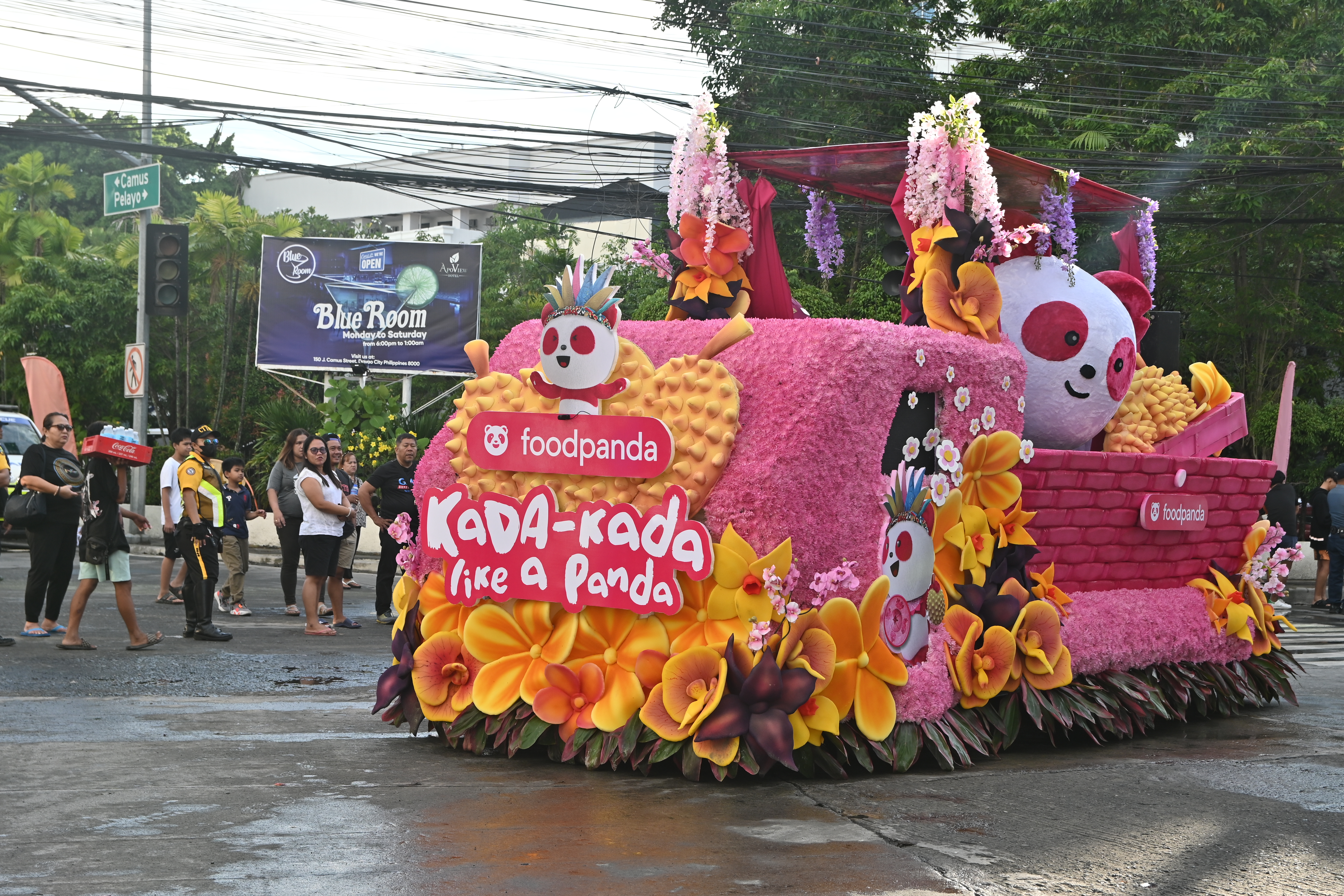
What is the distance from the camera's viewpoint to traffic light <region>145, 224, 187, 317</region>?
17297mm

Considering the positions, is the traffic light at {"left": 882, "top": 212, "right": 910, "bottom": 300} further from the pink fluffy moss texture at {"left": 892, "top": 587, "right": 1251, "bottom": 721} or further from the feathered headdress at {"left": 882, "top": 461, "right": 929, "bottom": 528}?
the pink fluffy moss texture at {"left": 892, "top": 587, "right": 1251, "bottom": 721}

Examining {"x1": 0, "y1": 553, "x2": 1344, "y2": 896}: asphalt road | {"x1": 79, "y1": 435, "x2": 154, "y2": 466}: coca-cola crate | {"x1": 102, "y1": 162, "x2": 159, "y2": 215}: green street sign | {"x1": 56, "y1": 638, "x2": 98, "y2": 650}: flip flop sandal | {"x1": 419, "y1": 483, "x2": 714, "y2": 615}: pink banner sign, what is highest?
{"x1": 102, "y1": 162, "x2": 159, "y2": 215}: green street sign

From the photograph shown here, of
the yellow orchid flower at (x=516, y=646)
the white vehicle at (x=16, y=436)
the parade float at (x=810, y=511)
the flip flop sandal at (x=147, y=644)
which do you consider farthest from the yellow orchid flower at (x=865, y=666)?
the white vehicle at (x=16, y=436)

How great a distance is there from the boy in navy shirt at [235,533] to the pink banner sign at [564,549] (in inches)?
256

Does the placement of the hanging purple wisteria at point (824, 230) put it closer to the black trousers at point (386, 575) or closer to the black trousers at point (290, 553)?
the black trousers at point (386, 575)

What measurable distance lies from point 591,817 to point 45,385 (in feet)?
39.9

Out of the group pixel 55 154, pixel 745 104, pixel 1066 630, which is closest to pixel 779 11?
pixel 745 104

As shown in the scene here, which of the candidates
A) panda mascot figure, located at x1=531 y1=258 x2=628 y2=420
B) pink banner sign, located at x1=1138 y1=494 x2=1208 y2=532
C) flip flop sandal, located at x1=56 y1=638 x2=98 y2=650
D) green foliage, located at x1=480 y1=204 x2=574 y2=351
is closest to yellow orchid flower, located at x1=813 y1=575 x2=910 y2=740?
panda mascot figure, located at x1=531 y1=258 x2=628 y2=420

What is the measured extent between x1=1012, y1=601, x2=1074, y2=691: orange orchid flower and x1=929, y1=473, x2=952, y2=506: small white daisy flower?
2.63ft

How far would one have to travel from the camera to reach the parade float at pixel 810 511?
6270 millimetres

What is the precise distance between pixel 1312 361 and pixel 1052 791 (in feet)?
63.8

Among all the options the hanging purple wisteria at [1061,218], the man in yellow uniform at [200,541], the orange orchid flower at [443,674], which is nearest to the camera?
the orange orchid flower at [443,674]

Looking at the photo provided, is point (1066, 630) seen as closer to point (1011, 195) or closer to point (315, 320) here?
point (1011, 195)

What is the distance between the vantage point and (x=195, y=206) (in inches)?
1956
